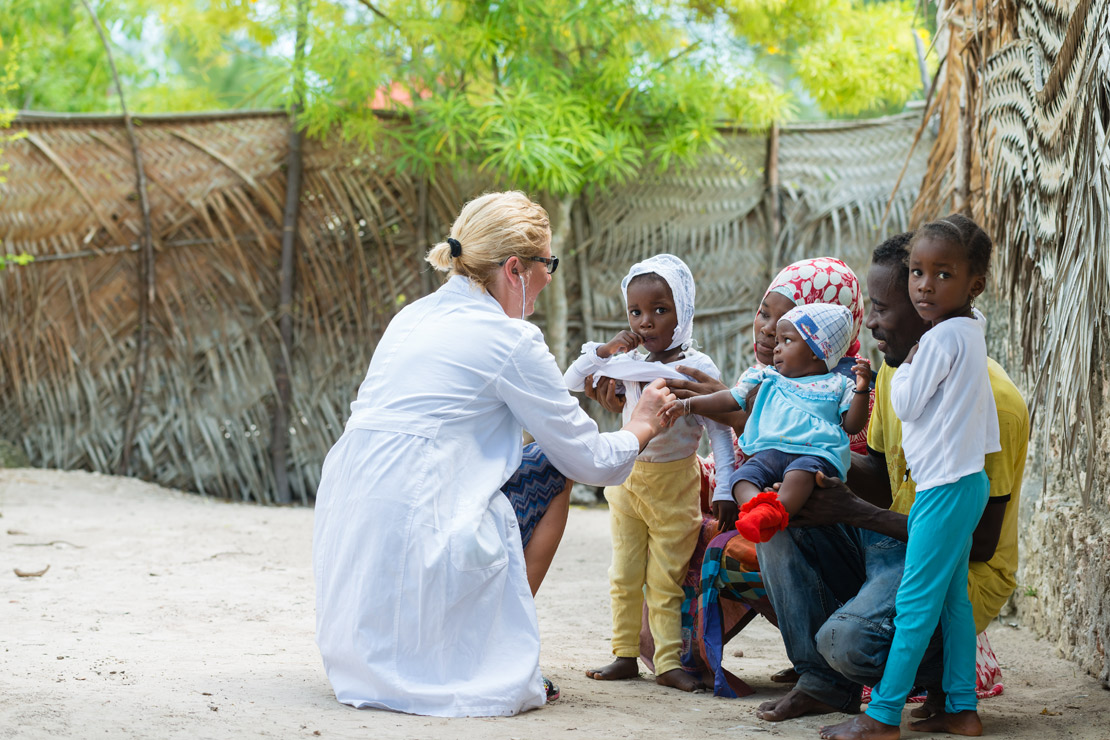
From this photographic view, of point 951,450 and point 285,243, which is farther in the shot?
point 285,243

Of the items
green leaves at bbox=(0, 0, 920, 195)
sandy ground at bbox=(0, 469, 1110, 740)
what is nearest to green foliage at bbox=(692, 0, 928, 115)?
green leaves at bbox=(0, 0, 920, 195)

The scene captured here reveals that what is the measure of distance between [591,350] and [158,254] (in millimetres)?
4862

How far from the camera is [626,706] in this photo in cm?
265

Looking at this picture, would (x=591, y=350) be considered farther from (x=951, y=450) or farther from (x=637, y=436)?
(x=951, y=450)

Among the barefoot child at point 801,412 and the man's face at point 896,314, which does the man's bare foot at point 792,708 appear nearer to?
the barefoot child at point 801,412

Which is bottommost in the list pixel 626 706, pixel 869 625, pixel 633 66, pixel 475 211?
pixel 626 706

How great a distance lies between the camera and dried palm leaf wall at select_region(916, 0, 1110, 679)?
252cm

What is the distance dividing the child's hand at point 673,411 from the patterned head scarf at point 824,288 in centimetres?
42

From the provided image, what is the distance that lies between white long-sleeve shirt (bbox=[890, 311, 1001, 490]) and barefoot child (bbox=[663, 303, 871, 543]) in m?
0.30

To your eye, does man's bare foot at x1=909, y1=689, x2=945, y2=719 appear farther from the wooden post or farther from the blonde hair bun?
the wooden post

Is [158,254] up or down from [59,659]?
up

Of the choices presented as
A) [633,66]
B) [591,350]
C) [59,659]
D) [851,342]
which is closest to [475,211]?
[591,350]

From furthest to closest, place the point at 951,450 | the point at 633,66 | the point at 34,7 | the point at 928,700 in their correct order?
the point at 34,7 < the point at 633,66 < the point at 928,700 < the point at 951,450

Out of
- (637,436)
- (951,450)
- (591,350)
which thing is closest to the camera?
(951,450)
